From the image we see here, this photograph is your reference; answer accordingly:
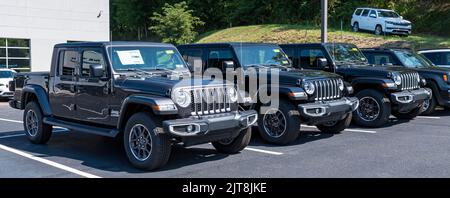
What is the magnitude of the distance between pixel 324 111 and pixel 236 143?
1.70 m

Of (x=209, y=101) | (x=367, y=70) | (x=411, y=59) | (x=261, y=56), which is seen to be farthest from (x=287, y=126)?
(x=411, y=59)

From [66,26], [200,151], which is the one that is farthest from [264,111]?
[66,26]

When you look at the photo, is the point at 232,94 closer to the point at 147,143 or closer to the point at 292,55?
the point at 147,143

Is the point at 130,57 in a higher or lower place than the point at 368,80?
higher

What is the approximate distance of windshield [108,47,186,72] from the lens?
7.38 meters

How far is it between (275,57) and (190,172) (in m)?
3.88

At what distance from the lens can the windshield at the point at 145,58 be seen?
738 centimetres

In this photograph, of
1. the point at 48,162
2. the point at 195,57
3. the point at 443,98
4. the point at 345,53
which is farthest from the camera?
the point at 443,98

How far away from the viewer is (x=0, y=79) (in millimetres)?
18797

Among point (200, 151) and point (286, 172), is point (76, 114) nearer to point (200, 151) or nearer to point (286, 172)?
point (200, 151)

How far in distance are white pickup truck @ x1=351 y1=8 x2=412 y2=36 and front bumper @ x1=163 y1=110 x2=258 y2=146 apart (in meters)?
20.4

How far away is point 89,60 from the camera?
773cm
